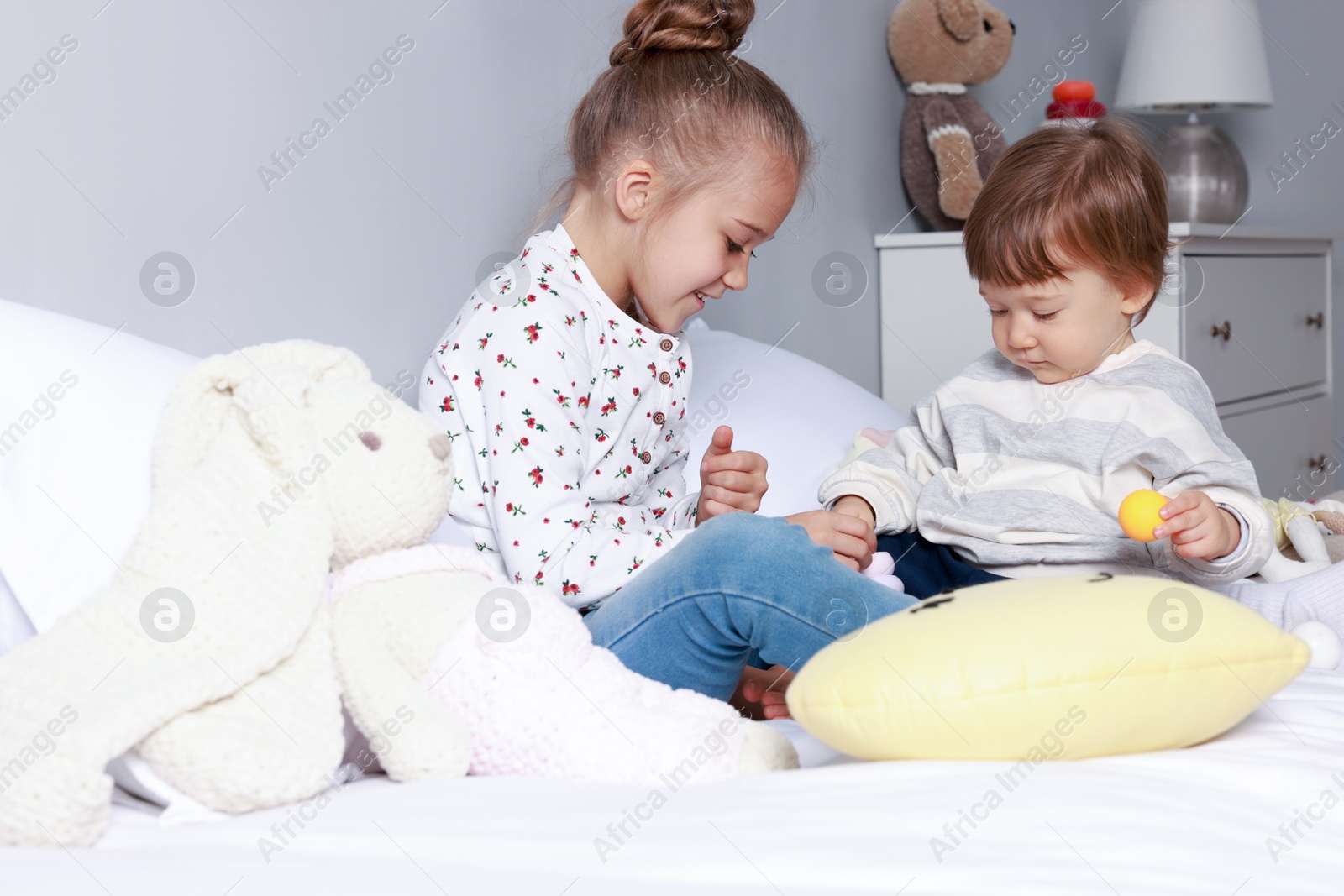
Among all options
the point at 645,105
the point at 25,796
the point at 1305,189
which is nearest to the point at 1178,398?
the point at 645,105

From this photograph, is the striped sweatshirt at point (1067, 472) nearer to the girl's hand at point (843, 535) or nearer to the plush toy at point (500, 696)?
the girl's hand at point (843, 535)

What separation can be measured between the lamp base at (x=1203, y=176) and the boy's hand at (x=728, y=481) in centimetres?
139

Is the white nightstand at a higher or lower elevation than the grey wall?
lower

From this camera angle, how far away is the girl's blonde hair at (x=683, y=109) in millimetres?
1075

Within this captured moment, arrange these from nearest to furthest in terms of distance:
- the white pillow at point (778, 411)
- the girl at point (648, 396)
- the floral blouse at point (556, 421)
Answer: the girl at point (648, 396) → the floral blouse at point (556, 421) → the white pillow at point (778, 411)

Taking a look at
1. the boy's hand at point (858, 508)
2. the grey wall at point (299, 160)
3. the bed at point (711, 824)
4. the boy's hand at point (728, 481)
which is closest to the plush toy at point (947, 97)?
the grey wall at point (299, 160)

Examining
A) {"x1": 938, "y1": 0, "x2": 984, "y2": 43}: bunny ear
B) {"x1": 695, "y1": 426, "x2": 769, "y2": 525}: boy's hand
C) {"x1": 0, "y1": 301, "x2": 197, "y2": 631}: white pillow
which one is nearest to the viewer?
{"x1": 0, "y1": 301, "x2": 197, "y2": 631}: white pillow

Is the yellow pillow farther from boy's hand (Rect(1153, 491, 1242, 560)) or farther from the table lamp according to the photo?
the table lamp

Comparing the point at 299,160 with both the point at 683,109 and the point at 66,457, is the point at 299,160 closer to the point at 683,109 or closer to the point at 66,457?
the point at 683,109

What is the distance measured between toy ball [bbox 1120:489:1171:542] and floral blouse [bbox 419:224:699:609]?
1.23ft

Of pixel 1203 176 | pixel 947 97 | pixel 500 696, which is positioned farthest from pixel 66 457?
pixel 1203 176

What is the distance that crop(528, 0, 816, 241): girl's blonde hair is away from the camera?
1.08m

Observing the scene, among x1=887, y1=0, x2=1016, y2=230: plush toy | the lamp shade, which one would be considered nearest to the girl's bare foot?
x1=887, y1=0, x2=1016, y2=230: plush toy

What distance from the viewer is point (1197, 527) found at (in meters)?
0.93
